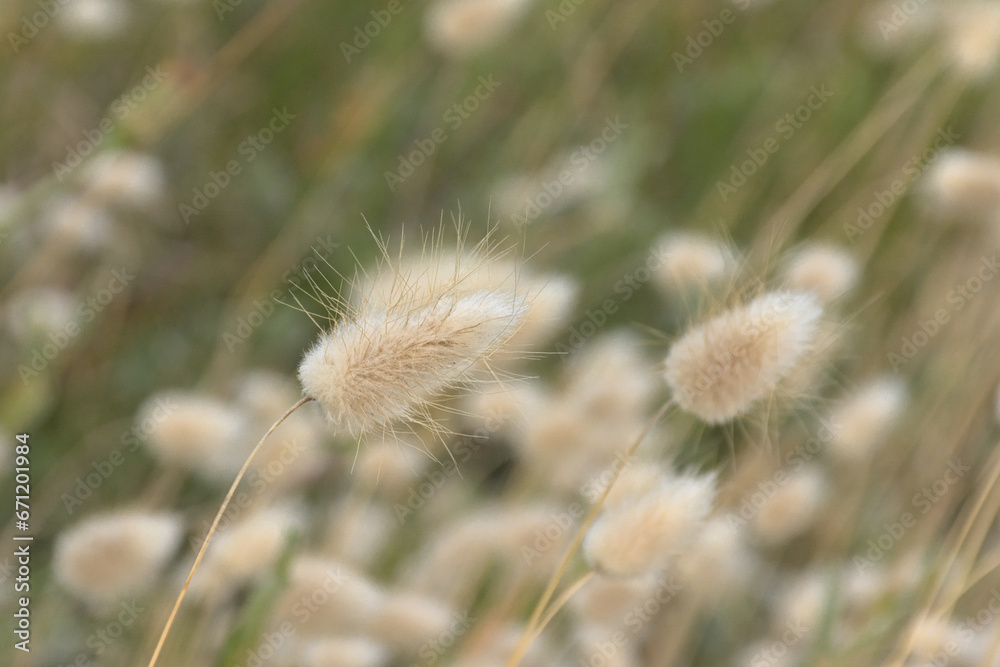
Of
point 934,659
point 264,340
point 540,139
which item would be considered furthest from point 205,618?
point 540,139

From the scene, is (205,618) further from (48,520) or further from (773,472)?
(773,472)

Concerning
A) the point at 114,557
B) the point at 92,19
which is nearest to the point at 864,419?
the point at 114,557

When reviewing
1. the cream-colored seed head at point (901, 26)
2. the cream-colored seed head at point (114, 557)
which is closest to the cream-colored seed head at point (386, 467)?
the cream-colored seed head at point (114, 557)

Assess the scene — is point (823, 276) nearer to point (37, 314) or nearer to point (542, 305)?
point (542, 305)

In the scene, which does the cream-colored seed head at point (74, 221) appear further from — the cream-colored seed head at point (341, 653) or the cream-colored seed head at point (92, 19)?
the cream-colored seed head at point (341, 653)

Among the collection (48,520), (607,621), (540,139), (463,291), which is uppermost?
(540,139)

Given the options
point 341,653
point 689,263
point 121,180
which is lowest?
point 341,653

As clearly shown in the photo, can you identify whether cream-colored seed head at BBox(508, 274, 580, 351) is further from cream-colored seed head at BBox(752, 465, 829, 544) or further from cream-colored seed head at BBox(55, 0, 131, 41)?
cream-colored seed head at BBox(55, 0, 131, 41)
